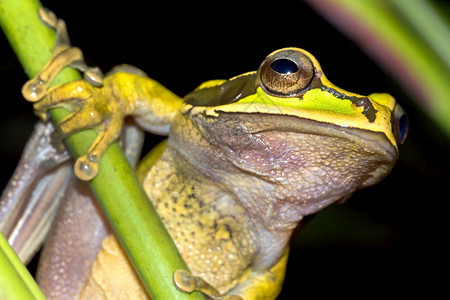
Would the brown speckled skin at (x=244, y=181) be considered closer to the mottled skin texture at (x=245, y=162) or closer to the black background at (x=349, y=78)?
the mottled skin texture at (x=245, y=162)

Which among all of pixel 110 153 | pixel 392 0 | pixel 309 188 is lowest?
pixel 309 188

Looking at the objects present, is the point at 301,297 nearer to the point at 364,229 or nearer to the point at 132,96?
the point at 364,229

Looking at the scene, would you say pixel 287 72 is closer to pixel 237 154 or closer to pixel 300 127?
pixel 300 127

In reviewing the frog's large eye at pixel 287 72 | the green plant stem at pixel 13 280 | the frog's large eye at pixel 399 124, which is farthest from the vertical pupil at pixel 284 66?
the green plant stem at pixel 13 280

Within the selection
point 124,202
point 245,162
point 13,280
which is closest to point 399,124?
point 245,162

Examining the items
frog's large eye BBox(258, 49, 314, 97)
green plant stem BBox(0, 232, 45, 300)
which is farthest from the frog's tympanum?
green plant stem BBox(0, 232, 45, 300)

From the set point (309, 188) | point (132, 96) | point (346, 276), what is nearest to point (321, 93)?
point (309, 188)

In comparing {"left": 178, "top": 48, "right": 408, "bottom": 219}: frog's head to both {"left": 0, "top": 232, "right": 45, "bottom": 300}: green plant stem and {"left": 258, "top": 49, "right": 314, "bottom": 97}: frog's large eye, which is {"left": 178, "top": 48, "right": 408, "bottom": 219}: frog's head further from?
{"left": 0, "top": 232, "right": 45, "bottom": 300}: green plant stem
